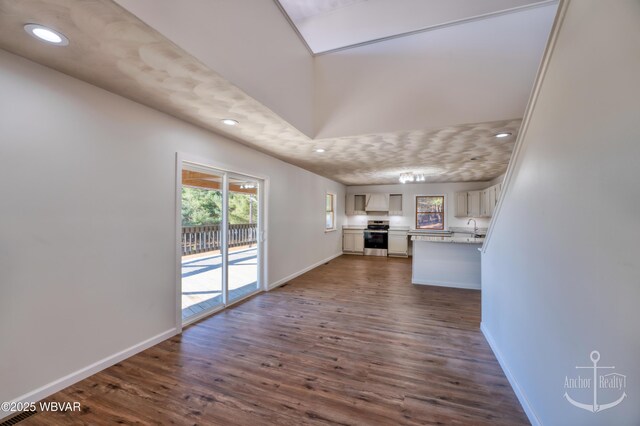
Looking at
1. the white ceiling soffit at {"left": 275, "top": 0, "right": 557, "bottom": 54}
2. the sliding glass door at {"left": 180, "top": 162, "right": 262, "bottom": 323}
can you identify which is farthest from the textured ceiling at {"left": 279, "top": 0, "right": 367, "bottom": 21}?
the sliding glass door at {"left": 180, "top": 162, "right": 262, "bottom": 323}

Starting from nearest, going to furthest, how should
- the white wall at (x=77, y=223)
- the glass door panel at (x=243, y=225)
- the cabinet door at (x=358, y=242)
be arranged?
the white wall at (x=77, y=223), the glass door panel at (x=243, y=225), the cabinet door at (x=358, y=242)

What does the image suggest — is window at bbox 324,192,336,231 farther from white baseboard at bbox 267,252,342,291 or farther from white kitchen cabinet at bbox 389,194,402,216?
white kitchen cabinet at bbox 389,194,402,216

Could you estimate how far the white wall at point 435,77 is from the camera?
2760 millimetres

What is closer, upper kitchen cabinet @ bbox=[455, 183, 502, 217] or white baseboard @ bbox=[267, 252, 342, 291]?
white baseboard @ bbox=[267, 252, 342, 291]

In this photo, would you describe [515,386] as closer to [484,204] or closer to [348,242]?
[484,204]

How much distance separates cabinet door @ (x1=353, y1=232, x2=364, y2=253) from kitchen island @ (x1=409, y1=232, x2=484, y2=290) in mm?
3501

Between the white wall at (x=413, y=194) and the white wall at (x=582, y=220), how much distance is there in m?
6.70

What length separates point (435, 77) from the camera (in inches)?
120

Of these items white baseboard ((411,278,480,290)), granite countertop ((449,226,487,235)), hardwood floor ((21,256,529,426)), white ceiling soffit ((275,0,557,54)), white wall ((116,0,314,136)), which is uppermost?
white ceiling soffit ((275,0,557,54))

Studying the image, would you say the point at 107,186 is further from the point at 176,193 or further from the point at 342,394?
the point at 342,394

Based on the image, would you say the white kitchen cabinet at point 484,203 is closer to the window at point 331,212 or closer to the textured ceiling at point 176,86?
the textured ceiling at point 176,86

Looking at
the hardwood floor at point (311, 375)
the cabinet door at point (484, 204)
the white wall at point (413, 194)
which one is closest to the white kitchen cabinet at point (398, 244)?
the white wall at point (413, 194)

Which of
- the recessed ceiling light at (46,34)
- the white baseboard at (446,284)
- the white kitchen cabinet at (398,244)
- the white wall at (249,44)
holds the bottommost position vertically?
the white baseboard at (446,284)

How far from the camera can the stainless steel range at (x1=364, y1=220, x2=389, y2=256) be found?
852 cm
